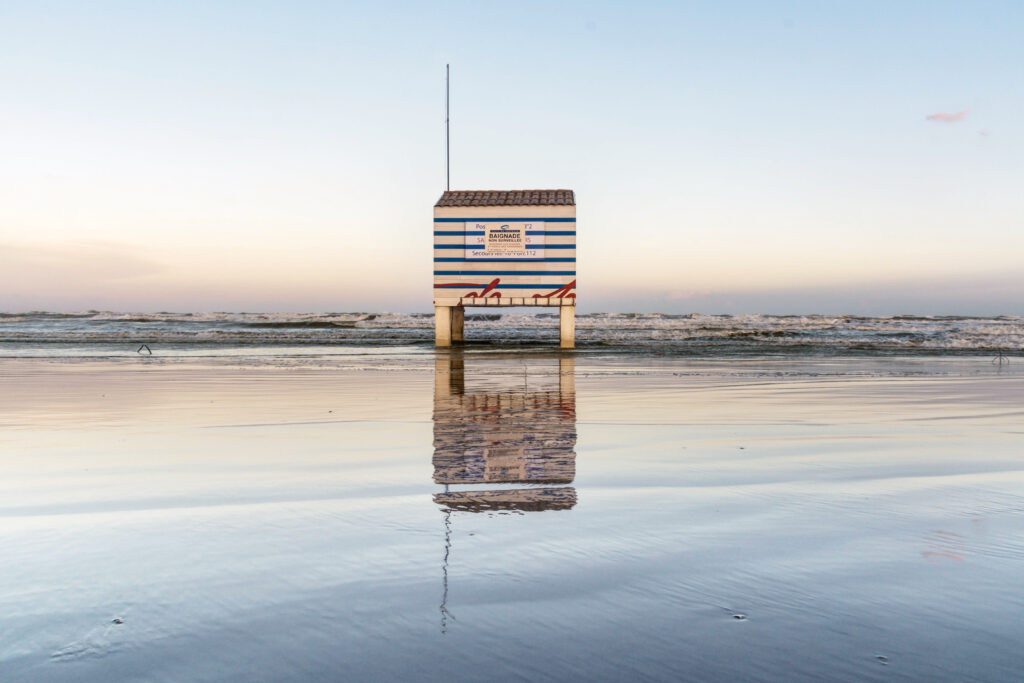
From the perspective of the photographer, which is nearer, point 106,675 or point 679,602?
point 106,675

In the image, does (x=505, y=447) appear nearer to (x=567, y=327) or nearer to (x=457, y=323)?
(x=567, y=327)

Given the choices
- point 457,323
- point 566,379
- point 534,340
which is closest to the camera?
point 566,379

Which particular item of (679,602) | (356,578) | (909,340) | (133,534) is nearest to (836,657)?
(679,602)

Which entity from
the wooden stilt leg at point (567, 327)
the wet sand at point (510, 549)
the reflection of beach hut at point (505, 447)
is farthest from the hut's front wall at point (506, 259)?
the wet sand at point (510, 549)

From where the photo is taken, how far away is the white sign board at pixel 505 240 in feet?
73.1

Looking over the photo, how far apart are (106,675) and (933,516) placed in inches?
125

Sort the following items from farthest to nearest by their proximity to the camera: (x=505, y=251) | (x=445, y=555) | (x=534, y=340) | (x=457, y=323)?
(x=534, y=340), (x=457, y=323), (x=505, y=251), (x=445, y=555)

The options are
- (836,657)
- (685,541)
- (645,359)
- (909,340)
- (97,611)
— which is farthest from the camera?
(909,340)

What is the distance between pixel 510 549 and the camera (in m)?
2.75

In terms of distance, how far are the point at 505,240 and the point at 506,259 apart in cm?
56

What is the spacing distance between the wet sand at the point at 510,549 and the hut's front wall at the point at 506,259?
51.7 ft

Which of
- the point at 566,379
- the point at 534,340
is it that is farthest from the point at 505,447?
the point at 534,340

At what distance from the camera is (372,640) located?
1969 mm

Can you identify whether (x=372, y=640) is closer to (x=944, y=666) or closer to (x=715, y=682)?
(x=715, y=682)
